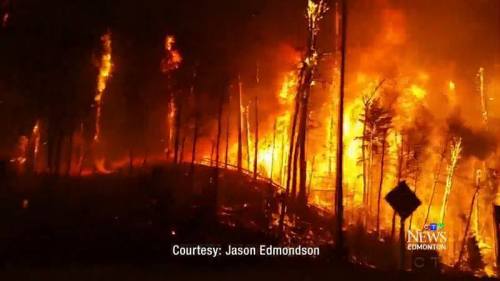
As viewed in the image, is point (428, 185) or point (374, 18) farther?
point (428, 185)

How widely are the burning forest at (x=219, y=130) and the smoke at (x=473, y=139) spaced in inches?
73.2

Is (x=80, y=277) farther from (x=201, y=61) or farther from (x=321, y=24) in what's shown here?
(x=321, y=24)

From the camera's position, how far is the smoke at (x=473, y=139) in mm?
41375

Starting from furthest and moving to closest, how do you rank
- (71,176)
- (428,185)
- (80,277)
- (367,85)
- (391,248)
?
(428,185)
(367,85)
(391,248)
(71,176)
(80,277)

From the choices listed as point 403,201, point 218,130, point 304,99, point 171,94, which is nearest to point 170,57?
point 171,94

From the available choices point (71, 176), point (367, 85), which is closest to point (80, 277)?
point (71, 176)

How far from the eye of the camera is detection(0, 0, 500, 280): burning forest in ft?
89.8

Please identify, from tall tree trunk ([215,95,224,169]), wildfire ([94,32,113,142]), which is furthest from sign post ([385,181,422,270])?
wildfire ([94,32,113,142])

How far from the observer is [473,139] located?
41.9m

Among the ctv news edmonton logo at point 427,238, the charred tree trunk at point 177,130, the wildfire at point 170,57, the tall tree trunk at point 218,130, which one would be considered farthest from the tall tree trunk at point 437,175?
the wildfire at point 170,57

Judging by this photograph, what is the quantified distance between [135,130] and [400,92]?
1727 centimetres

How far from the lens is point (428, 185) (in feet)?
133

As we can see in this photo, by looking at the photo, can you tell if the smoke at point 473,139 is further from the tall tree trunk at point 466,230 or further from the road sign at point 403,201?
the road sign at point 403,201

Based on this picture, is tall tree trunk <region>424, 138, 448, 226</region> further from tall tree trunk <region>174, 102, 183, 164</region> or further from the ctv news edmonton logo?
tall tree trunk <region>174, 102, 183, 164</region>
